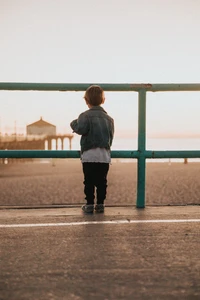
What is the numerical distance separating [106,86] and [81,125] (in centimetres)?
35

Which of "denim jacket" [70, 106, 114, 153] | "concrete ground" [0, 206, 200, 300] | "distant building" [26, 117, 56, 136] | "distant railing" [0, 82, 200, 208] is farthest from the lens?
"distant building" [26, 117, 56, 136]

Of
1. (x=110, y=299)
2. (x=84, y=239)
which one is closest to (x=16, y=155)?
(x=84, y=239)

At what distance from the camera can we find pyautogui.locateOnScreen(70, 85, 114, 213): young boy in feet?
12.1

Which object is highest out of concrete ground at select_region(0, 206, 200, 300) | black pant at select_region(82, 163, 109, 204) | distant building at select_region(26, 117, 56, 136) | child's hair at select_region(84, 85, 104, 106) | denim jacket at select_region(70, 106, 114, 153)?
child's hair at select_region(84, 85, 104, 106)

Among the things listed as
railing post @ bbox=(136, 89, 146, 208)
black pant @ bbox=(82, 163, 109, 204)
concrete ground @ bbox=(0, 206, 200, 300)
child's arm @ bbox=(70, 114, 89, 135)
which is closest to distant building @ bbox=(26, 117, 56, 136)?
child's arm @ bbox=(70, 114, 89, 135)

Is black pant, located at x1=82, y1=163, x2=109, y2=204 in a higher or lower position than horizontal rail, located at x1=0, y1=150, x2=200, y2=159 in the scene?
lower

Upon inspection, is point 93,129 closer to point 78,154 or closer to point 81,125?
point 81,125

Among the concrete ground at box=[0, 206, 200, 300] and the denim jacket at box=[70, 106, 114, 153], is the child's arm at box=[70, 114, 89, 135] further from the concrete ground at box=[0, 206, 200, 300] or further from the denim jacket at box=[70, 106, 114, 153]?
the concrete ground at box=[0, 206, 200, 300]

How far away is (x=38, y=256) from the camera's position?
218cm

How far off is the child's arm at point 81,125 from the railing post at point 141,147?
0.41m

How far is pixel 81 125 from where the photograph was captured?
3.73 meters

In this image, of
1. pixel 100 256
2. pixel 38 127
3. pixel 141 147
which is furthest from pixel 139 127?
pixel 100 256

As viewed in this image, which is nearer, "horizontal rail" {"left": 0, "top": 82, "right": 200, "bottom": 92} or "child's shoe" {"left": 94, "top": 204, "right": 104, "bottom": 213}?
"child's shoe" {"left": 94, "top": 204, "right": 104, "bottom": 213}

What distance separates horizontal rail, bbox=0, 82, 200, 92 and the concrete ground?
955mm
